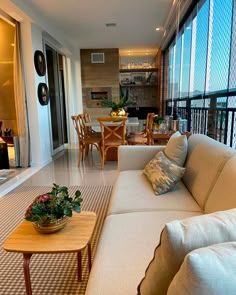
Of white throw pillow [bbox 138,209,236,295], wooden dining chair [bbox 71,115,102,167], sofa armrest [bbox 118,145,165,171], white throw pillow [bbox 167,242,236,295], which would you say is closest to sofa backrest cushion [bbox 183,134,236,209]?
sofa armrest [bbox 118,145,165,171]

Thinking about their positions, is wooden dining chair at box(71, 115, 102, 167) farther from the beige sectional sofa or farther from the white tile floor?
the beige sectional sofa

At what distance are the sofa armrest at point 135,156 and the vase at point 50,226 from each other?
1306 mm

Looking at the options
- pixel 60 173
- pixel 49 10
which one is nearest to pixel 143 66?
pixel 49 10

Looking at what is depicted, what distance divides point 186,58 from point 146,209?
12.7 feet

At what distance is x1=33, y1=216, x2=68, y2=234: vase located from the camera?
→ 51.9 inches

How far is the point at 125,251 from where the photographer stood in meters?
1.16

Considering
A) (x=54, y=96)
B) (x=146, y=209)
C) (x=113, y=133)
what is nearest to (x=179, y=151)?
(x=146, y=209)

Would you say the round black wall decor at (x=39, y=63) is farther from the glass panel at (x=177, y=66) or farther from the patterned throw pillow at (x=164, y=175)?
the patterned throw pillow at (x=164, y=175)

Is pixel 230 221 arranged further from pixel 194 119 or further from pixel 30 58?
pixel 30 58

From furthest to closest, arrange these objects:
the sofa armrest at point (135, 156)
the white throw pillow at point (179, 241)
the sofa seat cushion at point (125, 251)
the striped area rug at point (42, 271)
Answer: the sofa armrest at point (135, 156)
the striped area rug at point (42, 271)
the sofa seat cushion at point (125, 251)
the white throw pillow at point (179, 241)

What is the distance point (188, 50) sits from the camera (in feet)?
14.7

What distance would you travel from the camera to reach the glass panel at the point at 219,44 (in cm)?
263

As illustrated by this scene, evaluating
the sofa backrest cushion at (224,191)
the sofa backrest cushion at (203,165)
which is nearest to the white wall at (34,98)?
the sofa backrest cushion at (203,165)

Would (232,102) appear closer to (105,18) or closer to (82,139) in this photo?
(82,139)
